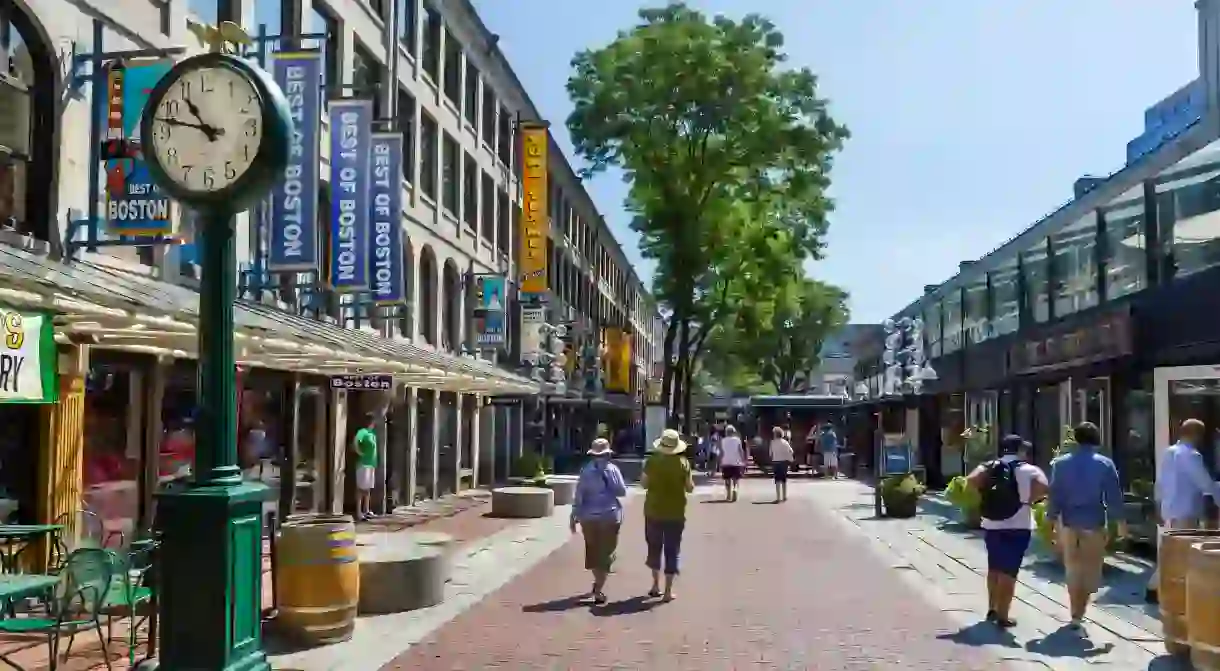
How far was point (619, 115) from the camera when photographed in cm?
4259

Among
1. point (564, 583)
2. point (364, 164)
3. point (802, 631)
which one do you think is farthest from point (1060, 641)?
point (364, 164)

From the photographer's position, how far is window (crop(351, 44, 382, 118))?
22406 mm

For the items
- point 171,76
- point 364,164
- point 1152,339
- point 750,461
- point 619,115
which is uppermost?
point 619,115

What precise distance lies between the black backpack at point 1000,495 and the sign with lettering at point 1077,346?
591 cm

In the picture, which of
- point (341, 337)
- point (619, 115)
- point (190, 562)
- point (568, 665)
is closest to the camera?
point (190, 562)

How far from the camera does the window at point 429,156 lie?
2756 cm

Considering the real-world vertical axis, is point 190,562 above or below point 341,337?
below

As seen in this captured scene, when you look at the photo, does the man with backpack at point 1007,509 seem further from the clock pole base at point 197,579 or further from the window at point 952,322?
the window at point 952,322

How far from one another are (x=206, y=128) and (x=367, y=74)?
17220 mm

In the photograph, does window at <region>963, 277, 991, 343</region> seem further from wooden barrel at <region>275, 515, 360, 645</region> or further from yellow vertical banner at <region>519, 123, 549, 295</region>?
wooden barrel at <region>275, 515, 360, 645</region>

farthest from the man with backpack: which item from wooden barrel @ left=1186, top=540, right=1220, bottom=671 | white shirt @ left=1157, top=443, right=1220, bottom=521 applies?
Result: wooden barrel @ left=1186, top=540, right=1220, bottom=671

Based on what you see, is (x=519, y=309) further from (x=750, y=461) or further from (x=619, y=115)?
(x=750, y=461)

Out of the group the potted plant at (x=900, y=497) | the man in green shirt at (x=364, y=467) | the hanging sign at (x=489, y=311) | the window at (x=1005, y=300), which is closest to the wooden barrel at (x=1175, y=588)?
the potted plant at (x=900, y=497)

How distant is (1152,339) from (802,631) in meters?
7.25
